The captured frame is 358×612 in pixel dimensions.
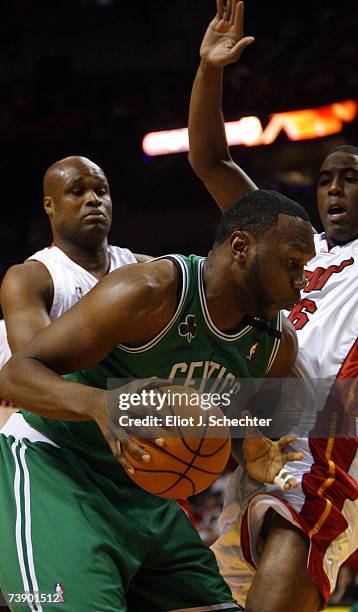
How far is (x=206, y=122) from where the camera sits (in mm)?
3834

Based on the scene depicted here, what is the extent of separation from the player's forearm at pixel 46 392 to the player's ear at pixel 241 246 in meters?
0.68

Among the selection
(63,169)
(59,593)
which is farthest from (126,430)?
(63,169)

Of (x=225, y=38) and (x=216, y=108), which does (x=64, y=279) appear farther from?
(x=225, y=38)

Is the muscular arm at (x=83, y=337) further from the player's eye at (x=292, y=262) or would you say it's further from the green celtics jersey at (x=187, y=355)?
the player's eye at (x=292, y=262)

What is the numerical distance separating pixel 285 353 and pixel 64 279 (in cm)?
115

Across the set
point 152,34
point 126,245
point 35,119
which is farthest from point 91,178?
point 152,34

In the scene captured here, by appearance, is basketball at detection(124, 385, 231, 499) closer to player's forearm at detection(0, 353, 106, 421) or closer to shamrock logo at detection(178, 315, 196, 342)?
player's forearm at detection(0, 353, 106, 421)

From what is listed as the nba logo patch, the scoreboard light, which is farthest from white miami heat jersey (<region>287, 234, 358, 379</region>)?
the scoreboard light

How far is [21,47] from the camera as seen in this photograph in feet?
44.9

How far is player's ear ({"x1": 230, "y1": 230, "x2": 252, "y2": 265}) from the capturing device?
2.92 m

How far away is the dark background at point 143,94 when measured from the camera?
10.8 m

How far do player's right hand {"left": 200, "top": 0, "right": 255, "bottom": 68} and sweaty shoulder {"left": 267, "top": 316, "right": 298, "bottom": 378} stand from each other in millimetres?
1115

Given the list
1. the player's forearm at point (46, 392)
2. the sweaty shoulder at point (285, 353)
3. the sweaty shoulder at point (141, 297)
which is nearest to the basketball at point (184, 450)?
the player's forearm at point (46, 392)

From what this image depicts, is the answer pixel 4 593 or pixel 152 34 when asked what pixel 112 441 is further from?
pixel 152 34
